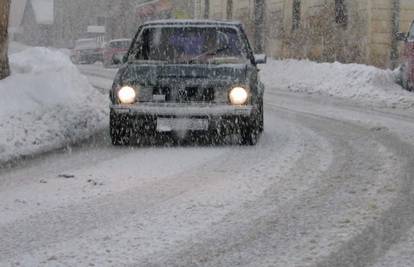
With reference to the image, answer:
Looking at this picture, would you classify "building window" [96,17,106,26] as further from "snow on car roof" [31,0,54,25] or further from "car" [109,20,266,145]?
"car" [109,20,266,145]

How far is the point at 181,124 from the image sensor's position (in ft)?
24.9

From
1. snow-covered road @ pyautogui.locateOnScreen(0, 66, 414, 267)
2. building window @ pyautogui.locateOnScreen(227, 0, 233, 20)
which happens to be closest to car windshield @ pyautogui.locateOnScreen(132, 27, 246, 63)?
snow-covered road @ pyautogui.locateOnScreen(0, 66, 414, 267)

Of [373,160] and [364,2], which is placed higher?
[364,2]

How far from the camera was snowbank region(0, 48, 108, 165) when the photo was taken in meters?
7.50

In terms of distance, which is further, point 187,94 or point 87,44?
point 87,44

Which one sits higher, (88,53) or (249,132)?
(88,53)

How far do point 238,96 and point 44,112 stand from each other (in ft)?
8.29

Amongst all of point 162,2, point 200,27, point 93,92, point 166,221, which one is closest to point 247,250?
point 166,221

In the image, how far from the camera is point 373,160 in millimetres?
6855

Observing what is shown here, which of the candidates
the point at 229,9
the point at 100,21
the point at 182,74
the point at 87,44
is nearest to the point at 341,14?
the point at 229,9

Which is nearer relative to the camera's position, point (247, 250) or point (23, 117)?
point (247, 250)

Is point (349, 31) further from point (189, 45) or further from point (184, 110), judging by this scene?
point (184, 110)

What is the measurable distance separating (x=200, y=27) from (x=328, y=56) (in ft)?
53.6

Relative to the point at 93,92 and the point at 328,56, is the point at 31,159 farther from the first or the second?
the point at 328,56
